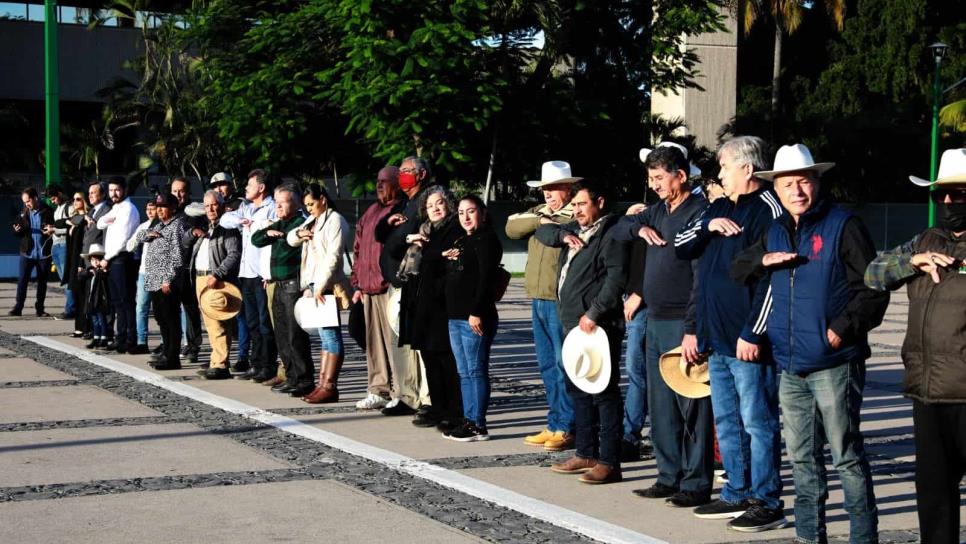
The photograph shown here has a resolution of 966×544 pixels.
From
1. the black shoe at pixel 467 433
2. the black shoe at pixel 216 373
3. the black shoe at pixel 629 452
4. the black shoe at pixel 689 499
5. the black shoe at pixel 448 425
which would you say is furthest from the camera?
the black shoe at pixel 216 373

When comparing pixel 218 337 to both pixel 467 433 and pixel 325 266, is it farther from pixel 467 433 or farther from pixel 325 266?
pixel 467 433

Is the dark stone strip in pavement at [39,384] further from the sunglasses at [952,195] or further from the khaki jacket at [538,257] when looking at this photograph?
the sunglasses at [952,195]

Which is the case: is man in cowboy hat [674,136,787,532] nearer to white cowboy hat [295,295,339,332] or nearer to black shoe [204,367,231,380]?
white cowboy hat [295,295,339,332]

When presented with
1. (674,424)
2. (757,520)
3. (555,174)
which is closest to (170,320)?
(555,174)

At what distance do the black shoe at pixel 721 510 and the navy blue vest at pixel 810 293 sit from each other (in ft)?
3.46

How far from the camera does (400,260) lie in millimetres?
10203

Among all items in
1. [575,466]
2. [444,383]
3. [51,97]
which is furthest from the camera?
[51,97]

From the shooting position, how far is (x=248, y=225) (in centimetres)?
1234

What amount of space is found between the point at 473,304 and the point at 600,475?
194cm

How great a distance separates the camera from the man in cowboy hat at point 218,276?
12.8 metres

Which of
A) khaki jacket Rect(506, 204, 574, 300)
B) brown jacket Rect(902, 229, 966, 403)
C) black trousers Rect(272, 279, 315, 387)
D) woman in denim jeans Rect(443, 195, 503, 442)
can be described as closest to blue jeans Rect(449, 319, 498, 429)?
woman in denim jeans Rect(443, 195, 503, 442)

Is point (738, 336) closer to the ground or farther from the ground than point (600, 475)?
farther from the ground

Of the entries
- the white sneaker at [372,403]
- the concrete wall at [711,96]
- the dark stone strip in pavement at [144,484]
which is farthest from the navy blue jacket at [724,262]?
the concrete wall at [711,96]

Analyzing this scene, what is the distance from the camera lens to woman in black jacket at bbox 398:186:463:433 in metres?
9.71
